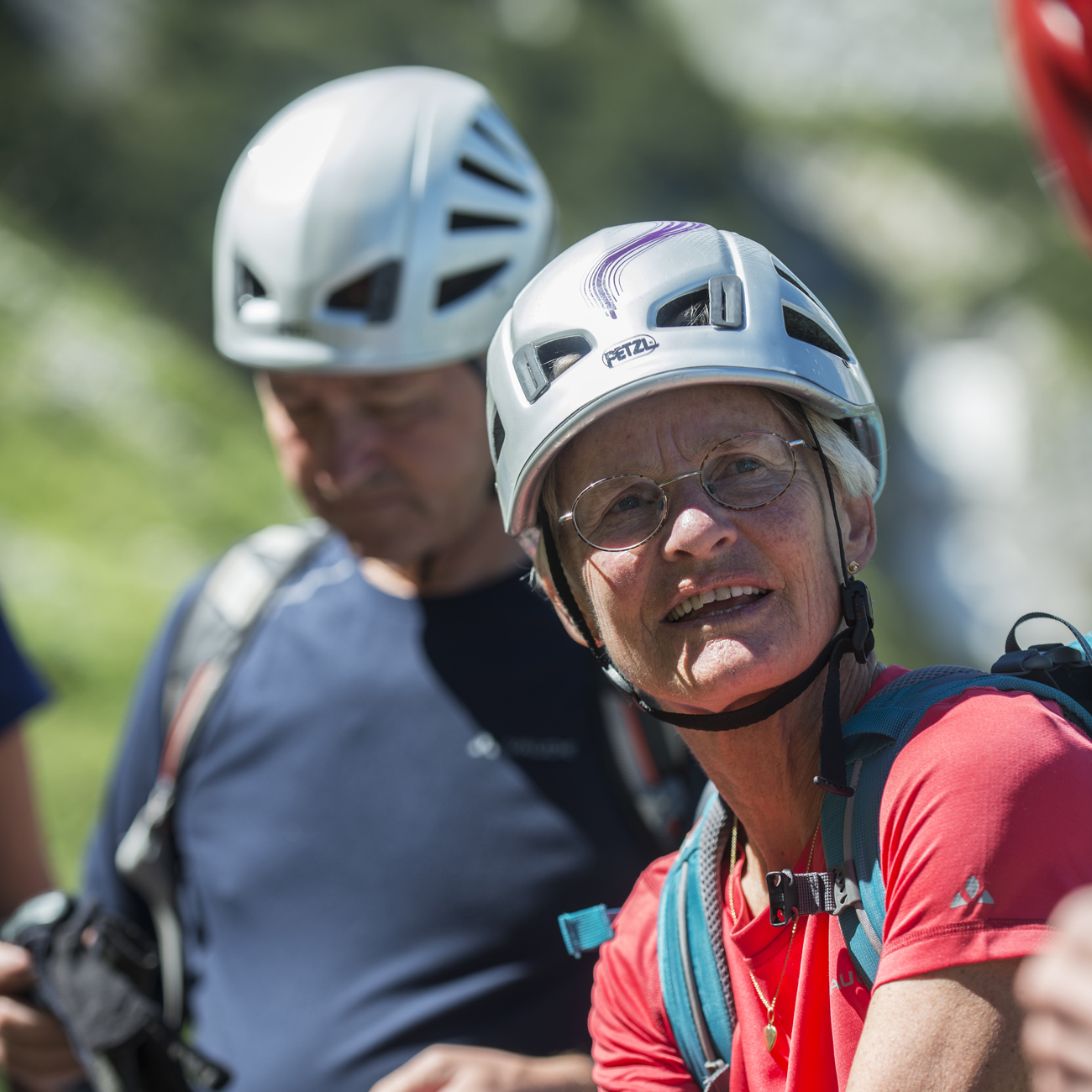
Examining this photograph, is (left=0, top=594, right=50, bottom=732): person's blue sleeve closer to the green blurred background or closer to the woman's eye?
the green blurred background

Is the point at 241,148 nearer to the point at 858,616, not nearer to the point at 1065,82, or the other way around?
the point at 858,616

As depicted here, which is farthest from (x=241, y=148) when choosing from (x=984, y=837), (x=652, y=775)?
(x=984, y=837)

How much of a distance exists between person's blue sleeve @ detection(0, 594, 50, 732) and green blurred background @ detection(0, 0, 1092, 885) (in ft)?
3.70

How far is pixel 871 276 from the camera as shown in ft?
61.2

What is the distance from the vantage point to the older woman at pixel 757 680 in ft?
5.79

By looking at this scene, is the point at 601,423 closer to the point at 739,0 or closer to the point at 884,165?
the point at 884,165

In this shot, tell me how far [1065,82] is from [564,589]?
143 cm

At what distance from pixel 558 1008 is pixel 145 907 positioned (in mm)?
1508

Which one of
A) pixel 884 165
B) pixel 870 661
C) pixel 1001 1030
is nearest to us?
pixel 1001 1030

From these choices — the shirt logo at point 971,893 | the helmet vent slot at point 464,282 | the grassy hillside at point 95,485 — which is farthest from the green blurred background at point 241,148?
the shirt logo at point 971,893

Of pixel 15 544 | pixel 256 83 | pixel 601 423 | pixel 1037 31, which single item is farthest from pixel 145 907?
pixel 256 83

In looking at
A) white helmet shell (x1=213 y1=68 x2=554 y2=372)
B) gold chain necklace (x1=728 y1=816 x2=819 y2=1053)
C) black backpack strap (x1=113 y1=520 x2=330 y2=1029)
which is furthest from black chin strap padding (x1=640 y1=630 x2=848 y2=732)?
black backpack strap (x1=113 y1=520 x2=330 y2=1029)

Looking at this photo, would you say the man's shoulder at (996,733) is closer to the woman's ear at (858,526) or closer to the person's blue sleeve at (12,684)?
the woman's ear at (858,526)

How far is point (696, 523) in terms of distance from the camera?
212 cm
